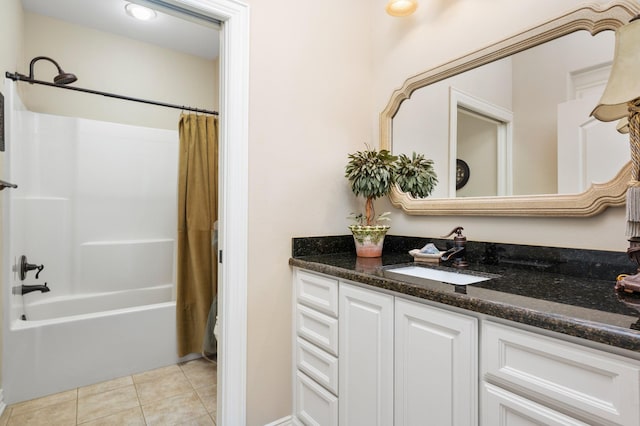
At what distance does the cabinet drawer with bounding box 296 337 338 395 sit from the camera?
4.25ft

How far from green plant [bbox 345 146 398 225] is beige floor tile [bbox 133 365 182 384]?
175 cm

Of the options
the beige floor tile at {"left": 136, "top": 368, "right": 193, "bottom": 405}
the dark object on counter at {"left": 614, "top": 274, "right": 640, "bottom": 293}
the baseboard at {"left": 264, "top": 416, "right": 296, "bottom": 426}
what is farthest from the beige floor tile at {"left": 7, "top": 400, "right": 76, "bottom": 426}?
the dark object on counter at {"left": 614, "top": 274, "right": 640, "bottom": 293}

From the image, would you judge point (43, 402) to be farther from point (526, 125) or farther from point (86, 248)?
point (526, 125)

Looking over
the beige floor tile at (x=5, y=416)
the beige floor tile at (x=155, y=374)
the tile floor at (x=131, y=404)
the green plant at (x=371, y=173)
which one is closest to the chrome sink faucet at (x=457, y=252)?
the green plant at (x=371, y=173)

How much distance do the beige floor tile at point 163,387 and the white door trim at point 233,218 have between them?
709 millimetres

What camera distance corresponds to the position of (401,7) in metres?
1.61

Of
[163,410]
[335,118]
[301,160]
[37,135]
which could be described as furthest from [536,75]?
[37,135]

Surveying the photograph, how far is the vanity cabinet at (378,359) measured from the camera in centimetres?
87

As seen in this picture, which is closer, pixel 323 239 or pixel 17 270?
pixel 323 239

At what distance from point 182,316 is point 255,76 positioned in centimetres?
182

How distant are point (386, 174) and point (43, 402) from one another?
2.33m

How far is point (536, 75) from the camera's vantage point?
1261 millimetres

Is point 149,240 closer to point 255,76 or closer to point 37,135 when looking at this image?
point 37,135

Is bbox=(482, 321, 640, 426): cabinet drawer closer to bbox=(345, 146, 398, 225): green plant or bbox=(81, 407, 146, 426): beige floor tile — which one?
bbox=(345, 146, 398, 225): green plant
